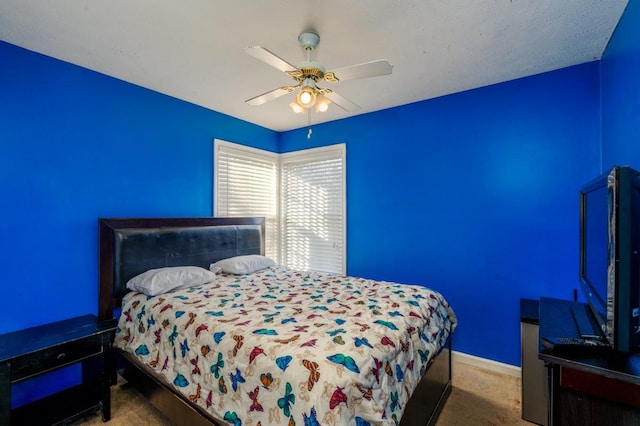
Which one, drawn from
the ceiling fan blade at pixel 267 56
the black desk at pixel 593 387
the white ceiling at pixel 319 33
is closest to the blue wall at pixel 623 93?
the white ceiling at pixel 319 33

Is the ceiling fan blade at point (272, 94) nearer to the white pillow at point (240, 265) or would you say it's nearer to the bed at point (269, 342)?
the bed at point (269, 342)

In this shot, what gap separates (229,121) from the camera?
3.59m

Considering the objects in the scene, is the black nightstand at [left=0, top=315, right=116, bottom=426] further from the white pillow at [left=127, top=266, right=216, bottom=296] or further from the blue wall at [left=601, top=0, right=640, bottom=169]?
the blue wall at [left=601, top=0, right=640, bottom=169]

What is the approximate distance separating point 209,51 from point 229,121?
1.44 meters

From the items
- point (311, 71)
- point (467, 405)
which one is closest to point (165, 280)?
point (311, 71)

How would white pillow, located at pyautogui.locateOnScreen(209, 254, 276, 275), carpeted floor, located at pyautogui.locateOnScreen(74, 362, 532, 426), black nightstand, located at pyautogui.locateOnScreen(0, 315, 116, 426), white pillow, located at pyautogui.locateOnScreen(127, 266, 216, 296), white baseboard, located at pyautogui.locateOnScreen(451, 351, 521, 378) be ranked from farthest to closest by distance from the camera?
white pillow, located at pyautogui.locateOnScreen(209, 254, 276, 275) < white baseboard, located at pyautogui.locateOnScreen(451, 351, 521, 378) < white pillow, located at pyautogui.locateOnScreen(127, 266, 216, 296) < carpeted floor, located at pyautogui.locateOnScreen(74, 362, 532, 426) < black nightstand, located at pyautogui.locateOnScreen(0, 315, 116, 426)

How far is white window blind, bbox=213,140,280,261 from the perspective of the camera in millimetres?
3490

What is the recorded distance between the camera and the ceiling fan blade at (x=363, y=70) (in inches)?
66.5

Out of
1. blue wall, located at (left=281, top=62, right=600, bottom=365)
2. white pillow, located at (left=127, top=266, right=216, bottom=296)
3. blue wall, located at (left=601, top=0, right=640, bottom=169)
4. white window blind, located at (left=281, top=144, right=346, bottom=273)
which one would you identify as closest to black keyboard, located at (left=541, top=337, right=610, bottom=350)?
blue wall, located at (left=601, top=0, right=640, bottom=169)

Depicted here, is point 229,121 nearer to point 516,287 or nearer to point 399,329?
point 399,329

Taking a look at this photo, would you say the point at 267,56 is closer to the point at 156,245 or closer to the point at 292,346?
the point at 292,346

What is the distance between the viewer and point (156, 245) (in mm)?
2705

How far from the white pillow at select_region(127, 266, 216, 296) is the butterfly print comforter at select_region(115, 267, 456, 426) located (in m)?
0.08

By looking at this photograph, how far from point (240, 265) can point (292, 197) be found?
148 cm
